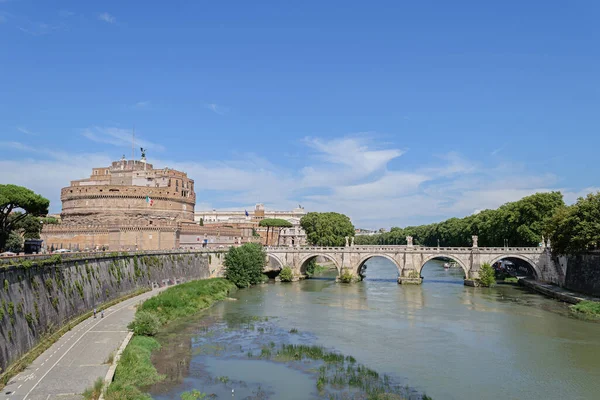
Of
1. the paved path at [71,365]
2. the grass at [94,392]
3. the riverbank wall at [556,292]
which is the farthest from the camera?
the riverbank wall at [556,292]

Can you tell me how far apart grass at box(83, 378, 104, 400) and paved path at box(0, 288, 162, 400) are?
0.23 m

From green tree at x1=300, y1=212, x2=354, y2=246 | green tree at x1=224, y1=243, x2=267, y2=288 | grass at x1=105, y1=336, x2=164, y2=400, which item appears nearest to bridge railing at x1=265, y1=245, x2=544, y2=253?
green tree at x1=224, y1=243, x2=267, y2=288

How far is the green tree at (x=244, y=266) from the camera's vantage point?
53969 mm

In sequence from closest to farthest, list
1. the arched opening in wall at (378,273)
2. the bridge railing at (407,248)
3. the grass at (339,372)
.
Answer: the grass at (339,372) < the bridge railing at (407,248) < the arched opening in wall at (378,273)

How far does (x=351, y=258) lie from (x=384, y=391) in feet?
133

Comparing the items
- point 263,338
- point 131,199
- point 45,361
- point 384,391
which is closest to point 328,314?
point 263,338

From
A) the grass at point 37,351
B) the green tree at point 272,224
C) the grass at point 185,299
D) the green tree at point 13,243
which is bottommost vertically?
the grass at point 37,351

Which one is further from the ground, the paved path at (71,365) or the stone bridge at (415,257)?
the stone bridge at (415,257)

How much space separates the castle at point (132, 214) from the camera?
5478cm

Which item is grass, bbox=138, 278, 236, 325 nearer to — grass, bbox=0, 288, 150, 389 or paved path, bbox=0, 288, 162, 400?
grass, bbox=0, 288, 150, 389

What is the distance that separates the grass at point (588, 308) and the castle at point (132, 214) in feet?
123

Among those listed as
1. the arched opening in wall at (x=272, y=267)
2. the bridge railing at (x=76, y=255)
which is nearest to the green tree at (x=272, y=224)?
the arched opening in wall at (x=272, y=267)

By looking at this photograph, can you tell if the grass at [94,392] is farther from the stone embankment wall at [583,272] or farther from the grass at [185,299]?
the stone embankment wall at [583,272]

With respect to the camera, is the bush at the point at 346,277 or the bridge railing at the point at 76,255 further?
the bush at the point at 346,277
